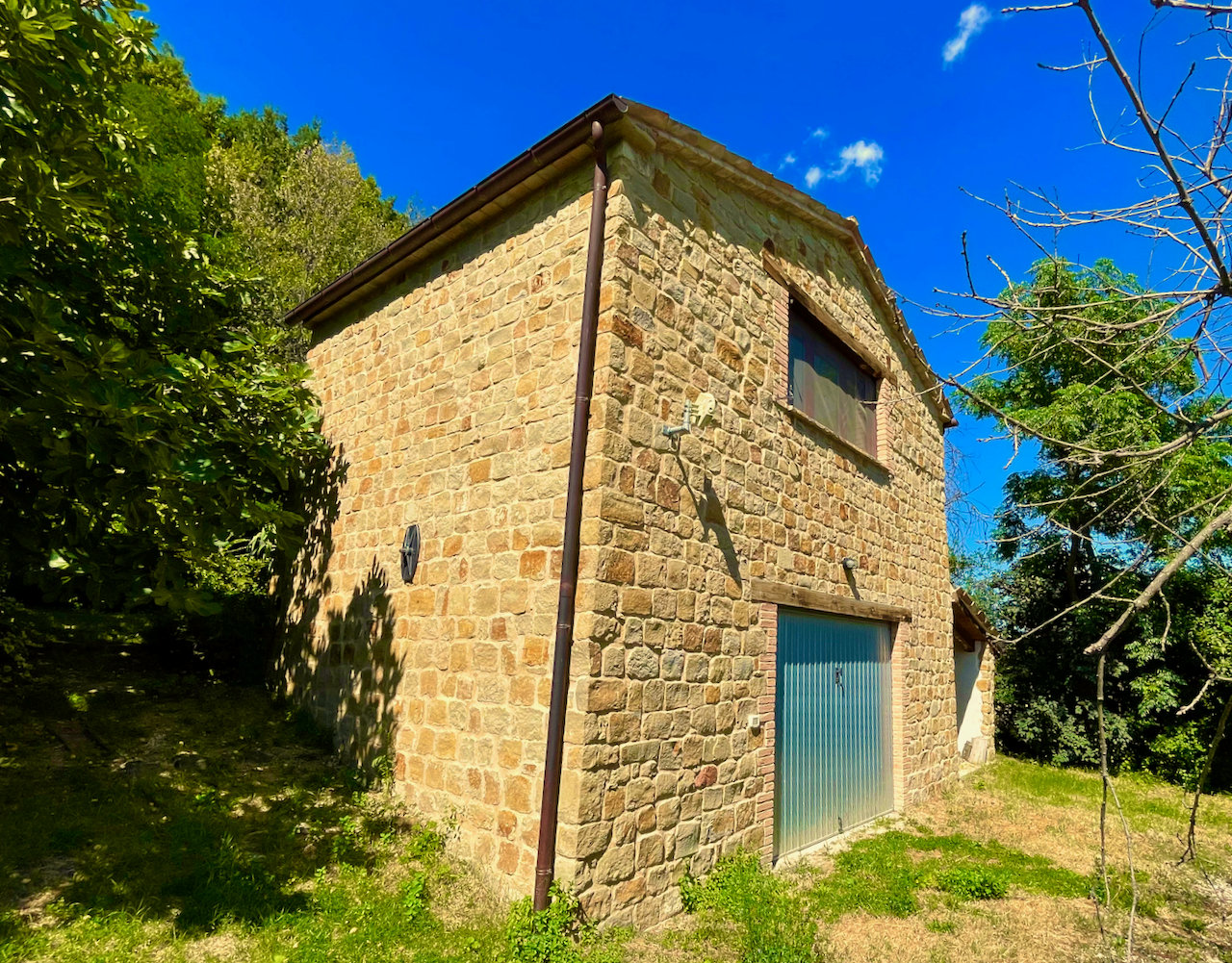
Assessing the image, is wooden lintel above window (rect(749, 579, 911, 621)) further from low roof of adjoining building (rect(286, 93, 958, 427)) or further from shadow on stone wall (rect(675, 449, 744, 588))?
low roof of adjoining building (rect(286, 93, 958, 427))

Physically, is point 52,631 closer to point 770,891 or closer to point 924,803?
point 770,891

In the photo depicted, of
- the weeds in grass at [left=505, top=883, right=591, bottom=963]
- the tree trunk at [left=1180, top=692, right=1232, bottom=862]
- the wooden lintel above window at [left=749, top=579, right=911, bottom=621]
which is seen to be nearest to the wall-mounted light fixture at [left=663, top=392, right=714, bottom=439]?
the wooden lintel above window at [left=749, top=579, right=911, bottom=621]

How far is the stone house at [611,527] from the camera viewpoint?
5.06m

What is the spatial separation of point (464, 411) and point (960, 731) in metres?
11.3

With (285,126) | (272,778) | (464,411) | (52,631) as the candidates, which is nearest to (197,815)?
(272,778)

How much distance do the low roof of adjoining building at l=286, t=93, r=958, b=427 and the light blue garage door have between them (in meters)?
2.80

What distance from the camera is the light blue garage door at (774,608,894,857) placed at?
6840mm

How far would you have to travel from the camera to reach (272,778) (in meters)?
6.30

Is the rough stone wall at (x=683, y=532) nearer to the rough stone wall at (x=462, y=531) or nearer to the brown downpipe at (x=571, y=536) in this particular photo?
the brown downpipe at (x=571, y=536)

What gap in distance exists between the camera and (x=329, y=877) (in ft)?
16.3

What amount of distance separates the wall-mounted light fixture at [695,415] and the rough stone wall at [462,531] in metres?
0.88

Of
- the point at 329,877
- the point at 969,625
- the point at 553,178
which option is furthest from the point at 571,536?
the point at 969,625

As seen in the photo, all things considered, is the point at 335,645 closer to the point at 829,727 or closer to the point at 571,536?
the point at 571,536

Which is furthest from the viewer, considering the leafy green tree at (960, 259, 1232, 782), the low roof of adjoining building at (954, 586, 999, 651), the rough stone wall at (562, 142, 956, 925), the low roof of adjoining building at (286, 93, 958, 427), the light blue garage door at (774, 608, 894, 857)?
the low roof of adjoining building at (954, 586, 999, 651)
